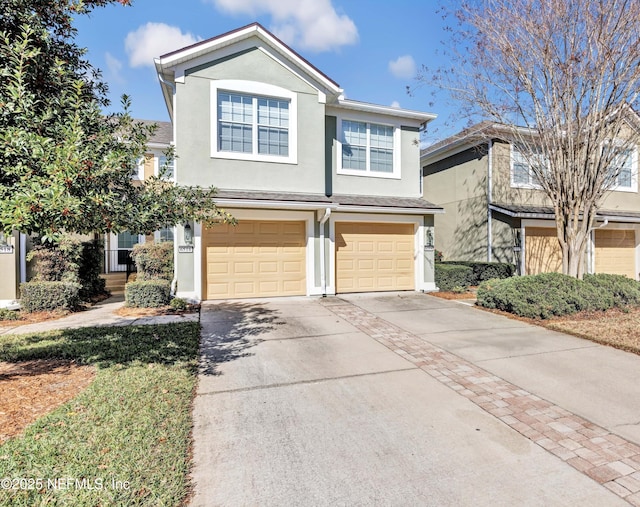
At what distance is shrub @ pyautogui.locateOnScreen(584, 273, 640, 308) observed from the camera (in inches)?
365

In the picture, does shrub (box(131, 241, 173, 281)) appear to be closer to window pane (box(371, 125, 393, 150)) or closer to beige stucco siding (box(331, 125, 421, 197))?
beige stucco siding (box(331, 125, 421, 197))

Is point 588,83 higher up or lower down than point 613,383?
higher up

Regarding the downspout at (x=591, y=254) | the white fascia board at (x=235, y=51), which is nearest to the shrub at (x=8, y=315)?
the white fascia board at (x=235, y=51)

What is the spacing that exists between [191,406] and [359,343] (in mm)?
3334

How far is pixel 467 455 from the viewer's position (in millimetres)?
3150

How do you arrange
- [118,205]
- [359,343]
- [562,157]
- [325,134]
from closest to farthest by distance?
[118,205]
[359,343]
[562,157]
[325,134]

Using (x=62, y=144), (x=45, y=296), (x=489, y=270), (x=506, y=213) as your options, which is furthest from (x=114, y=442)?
(x=506, y=213)

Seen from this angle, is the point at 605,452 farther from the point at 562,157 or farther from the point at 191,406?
the point at 562,157

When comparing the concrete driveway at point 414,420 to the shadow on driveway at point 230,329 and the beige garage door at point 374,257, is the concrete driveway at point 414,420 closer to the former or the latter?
the shadow on driveway at point 230,329

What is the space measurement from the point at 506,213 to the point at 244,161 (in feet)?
31.8

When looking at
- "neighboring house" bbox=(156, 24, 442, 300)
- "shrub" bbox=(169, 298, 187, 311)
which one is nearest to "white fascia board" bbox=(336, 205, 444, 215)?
"neighboring house" bbox=(156, 24, 442, 300)

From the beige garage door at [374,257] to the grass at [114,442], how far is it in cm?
691

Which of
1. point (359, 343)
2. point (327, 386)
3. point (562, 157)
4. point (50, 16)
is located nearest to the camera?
point (50, 16)

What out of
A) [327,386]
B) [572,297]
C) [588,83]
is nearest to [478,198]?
[588,83]
